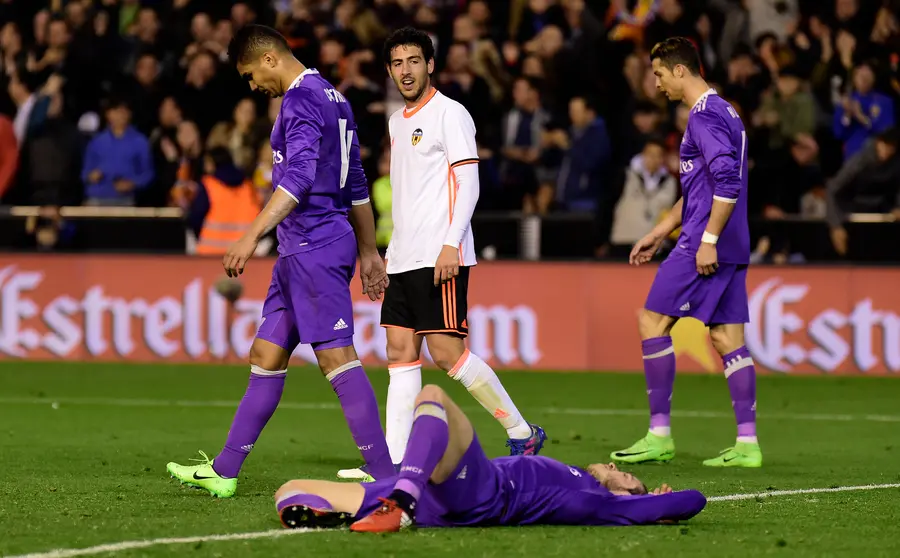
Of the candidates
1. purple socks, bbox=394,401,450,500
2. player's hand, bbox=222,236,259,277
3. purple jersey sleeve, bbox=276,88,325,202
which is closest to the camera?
purple socks, bbox=394,401,450,500

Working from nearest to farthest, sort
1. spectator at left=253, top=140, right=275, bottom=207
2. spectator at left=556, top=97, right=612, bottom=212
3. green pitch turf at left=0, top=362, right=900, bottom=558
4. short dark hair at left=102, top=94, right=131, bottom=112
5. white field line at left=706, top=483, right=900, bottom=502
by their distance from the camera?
green pitch turf at left=0, top=362, right=900, bottom=558, white field line at left=706, top=483, right=900, bottom=502, spectator at left=556, top=97, right=612, bottom=212, spectator at left=253, top=140, right=275, bottom=207, short dark hair at left=102, top=94, right=131, bottom=112

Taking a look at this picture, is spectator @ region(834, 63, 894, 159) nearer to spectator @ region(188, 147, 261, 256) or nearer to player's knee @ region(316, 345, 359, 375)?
spectator @ region(188, 147, 261, 256)

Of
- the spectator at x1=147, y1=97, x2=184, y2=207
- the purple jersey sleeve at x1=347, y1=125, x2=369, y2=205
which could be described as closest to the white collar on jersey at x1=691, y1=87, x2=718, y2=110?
the purple jersey sleeve at x1=347, y1=125, x2=369, y2=205

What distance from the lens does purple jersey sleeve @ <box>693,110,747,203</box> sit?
358 inches

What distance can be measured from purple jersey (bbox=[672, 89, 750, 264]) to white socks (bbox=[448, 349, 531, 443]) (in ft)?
5.24

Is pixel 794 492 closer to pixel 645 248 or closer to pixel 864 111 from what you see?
pixel 645 248

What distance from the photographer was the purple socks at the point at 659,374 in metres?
9.53

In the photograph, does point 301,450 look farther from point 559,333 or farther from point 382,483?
point 559,333

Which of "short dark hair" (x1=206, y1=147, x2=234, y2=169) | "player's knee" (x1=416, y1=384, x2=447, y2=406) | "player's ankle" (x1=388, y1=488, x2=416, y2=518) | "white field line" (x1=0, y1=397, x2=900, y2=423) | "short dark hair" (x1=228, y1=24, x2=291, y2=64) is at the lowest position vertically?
"white field line" (x1=0, y1=397, x2=900, y2=423)

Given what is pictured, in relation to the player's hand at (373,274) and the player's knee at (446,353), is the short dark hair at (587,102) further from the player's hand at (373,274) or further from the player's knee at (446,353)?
the player's hand at (373,274)

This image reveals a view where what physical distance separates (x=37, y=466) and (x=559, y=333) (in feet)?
24.6

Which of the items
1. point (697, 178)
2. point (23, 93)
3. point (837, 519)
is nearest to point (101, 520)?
point (837, 519)

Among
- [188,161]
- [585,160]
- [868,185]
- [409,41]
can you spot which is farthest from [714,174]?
[188,161]

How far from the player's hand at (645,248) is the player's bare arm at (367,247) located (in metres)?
2.09
